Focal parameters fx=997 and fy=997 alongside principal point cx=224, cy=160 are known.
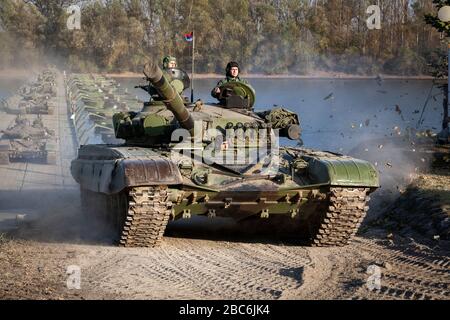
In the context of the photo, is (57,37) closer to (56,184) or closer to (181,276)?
(56,184)

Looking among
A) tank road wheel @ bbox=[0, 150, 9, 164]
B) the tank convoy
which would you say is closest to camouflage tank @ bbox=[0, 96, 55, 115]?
the tank convoy

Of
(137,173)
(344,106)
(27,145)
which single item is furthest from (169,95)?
(344,106)

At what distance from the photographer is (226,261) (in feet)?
42.1

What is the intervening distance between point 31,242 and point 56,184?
8.06 m

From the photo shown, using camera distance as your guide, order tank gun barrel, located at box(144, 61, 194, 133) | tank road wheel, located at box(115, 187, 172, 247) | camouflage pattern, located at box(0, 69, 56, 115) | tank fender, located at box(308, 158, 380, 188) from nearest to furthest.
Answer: tank gun barrel, located at box(144, 61, 194, 133), tank road wheel, located at box(115, 187, 172, 247), tank fender, located at box(308, 158, 380, 188), camouflage pattern, located at box(0, 69, 56, 115)

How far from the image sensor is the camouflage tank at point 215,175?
12953 millimetres

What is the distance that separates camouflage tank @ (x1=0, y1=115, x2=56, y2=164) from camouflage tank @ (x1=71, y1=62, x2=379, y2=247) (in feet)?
32.7

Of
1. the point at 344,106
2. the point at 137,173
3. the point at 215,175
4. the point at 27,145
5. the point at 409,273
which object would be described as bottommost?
the point at 344,106

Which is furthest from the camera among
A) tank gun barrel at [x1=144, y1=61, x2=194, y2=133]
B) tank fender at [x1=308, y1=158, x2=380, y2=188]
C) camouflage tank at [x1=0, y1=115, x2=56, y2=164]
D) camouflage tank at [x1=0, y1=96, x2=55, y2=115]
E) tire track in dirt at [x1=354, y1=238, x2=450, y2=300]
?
camouflage tank at [x1=0, y1=96, x2=55, y2=115]

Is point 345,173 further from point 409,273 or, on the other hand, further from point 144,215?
point 144,215

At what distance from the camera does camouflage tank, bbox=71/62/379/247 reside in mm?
12953

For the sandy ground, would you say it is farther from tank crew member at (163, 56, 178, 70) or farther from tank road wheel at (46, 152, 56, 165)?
tank road wheel at (46, 152, 56, 165)

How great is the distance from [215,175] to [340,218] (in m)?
1.83
